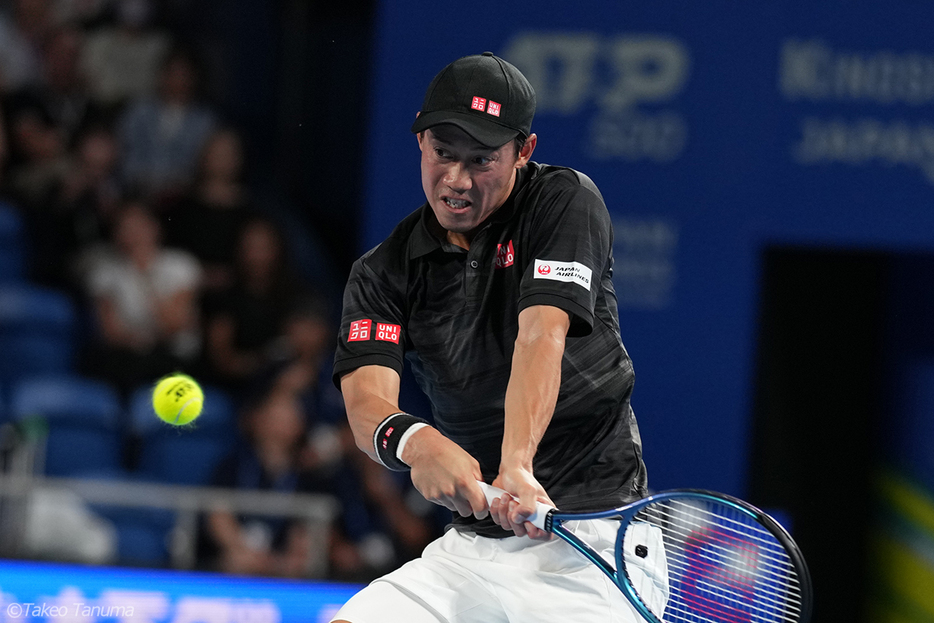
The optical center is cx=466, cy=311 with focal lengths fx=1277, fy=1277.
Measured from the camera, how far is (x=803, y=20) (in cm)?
650

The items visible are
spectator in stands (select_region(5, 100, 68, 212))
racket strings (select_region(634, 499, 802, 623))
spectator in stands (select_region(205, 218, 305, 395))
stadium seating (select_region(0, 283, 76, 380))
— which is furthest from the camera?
spectator in stands (select_region(5, 100, 68, 212))

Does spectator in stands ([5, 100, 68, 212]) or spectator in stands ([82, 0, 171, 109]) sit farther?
spectator in stands ([82, 0, 171, 109])

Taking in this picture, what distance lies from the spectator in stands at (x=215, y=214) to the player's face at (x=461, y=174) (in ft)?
15.5

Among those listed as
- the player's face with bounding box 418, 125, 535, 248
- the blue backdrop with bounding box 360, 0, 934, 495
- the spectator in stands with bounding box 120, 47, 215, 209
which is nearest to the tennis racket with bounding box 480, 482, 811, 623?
the player's face with bounding box 418, 125, 535, 248

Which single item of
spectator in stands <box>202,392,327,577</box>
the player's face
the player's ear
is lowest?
spectator in stands <box>202,392,327,577</box>

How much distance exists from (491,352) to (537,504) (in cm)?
50

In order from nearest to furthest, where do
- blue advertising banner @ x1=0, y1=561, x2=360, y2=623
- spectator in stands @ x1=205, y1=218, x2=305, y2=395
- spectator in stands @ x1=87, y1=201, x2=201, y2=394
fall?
blue advertising banner @ x1=0, y1=561, x2=360, y2=623
spectator in stands @ x1=87, y1=201, x2=201, y2=394
spectator in stands @ x1=205, y1=218, x2=305, y2=395

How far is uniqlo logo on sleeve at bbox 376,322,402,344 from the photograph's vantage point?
3.52 m

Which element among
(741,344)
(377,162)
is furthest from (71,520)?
(741,344)

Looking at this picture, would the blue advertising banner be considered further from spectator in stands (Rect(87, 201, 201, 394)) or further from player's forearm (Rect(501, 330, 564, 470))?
player's forearm (Rect(501, 330, 564, 470))

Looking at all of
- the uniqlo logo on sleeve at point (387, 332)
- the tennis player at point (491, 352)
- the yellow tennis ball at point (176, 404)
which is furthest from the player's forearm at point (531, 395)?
the yellow tennis ball at point (176, 404)

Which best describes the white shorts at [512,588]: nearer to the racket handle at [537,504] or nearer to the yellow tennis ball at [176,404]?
the racket handle at [537,504]

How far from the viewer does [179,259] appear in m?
7.88

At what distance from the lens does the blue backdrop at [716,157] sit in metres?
6.48
